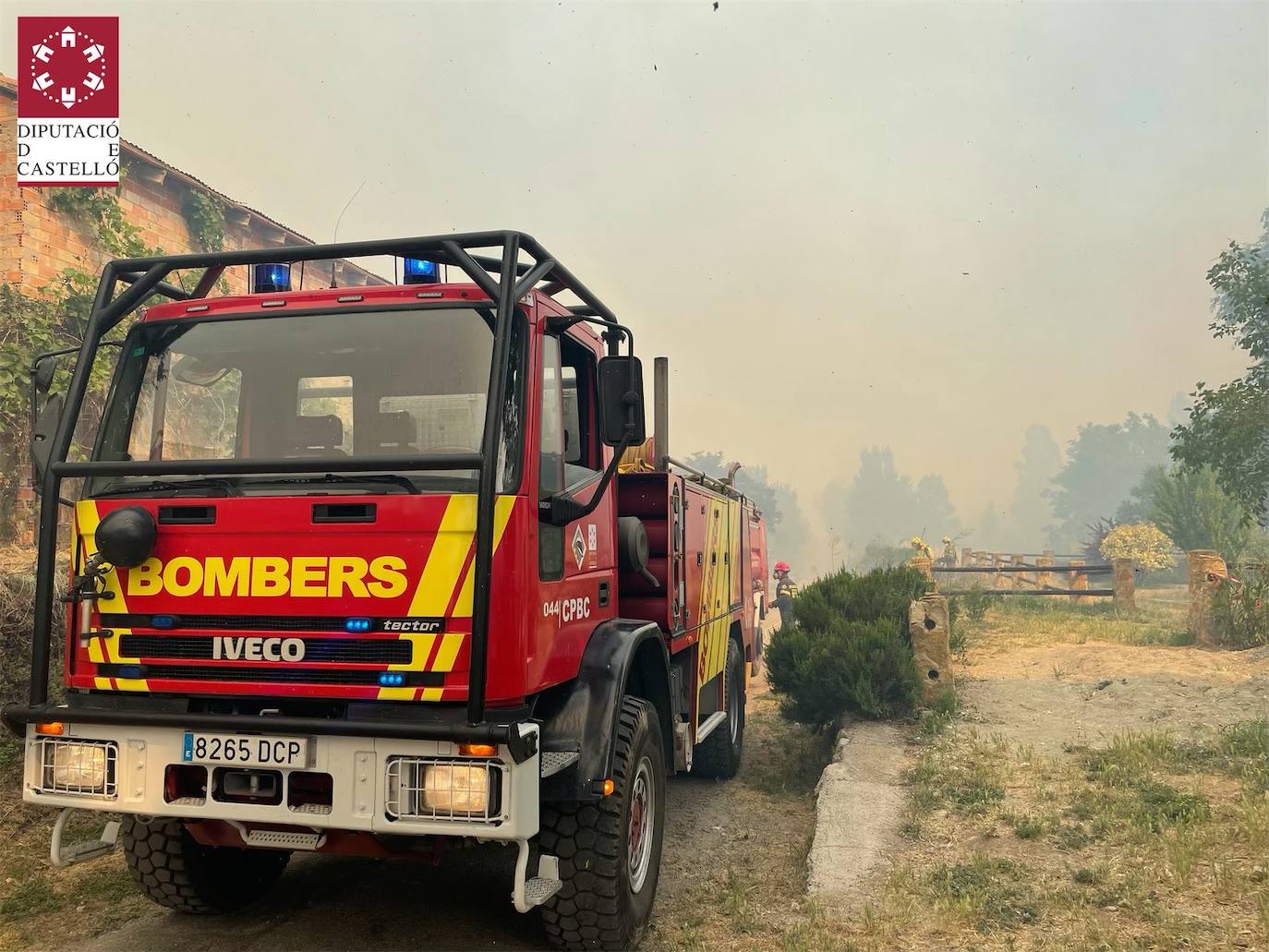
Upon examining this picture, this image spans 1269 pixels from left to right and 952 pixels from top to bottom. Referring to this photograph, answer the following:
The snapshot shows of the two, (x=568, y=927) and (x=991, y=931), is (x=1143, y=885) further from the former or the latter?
(x=568, y=927)

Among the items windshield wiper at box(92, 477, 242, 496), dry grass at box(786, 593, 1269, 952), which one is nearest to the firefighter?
dry grass at box(786, 593, 1269, 952)

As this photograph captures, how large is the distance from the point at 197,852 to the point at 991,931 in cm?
383

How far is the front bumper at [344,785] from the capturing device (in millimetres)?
3297

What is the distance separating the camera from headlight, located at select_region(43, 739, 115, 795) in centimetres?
359

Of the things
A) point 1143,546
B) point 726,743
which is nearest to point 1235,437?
point 1143,546

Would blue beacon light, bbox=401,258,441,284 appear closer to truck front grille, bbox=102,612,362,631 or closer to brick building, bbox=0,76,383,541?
truck front grille, bbox=102,612,362,631

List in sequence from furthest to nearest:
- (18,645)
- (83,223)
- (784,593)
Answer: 1. (784,593)
2. (83,223)
3. (18,645)

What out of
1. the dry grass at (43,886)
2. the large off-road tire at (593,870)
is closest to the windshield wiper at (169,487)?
the large off-road tire at (593,870)

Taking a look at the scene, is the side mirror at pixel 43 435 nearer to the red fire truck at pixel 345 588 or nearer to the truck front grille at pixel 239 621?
the red fire truck at pixel 345 588

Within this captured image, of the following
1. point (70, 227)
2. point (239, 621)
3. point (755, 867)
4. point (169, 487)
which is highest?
point (70, 227)

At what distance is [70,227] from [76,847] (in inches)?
447

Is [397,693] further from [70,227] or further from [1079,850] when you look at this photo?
[70,227]

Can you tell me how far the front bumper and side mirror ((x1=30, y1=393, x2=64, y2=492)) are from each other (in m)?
1.06

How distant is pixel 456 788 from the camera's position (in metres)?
3.31
